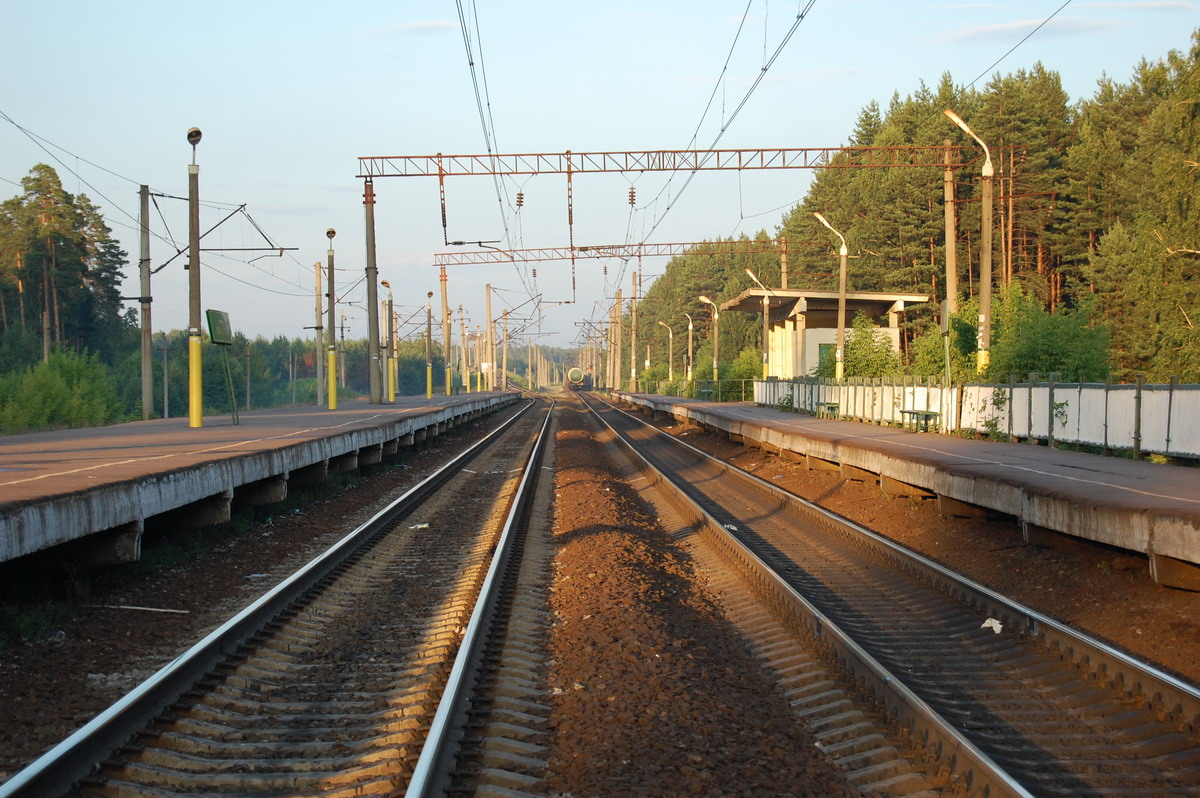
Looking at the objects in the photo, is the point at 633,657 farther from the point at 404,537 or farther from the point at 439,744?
the point at 404,537

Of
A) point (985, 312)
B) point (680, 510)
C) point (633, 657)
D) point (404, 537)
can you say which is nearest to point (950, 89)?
point (985, 312)

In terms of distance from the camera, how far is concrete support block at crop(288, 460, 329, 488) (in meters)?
18.2

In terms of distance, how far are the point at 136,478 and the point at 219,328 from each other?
46.6 feet

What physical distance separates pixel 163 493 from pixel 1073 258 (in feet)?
183

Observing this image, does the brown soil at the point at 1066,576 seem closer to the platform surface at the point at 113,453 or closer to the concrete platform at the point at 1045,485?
the concrete platform at the point at 1045,485

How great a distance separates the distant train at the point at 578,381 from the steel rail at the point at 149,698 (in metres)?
155

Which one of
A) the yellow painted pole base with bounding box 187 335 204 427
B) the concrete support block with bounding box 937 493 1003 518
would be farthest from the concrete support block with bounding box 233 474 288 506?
the concrete support block with bounding box 937 493 1003 518

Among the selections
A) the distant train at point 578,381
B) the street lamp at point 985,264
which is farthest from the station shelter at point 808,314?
the distant train at point 578,381

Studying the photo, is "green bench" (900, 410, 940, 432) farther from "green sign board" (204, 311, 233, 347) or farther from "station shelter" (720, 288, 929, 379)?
"station shelter" (720, 288, 929, 379)

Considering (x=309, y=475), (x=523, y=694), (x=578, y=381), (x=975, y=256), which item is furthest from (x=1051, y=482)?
(x=578, y=381)

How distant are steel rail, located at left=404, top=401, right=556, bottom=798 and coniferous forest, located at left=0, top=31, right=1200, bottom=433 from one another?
17464 millimetres

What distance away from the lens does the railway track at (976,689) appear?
213 inches

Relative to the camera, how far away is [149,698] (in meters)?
5.93

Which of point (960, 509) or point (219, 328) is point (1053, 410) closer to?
point (960, 509)
